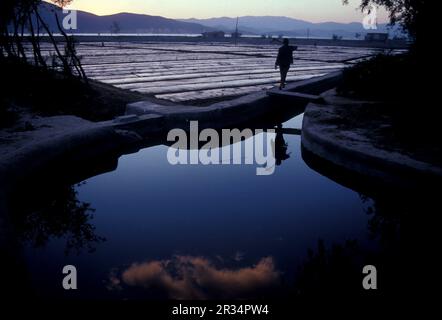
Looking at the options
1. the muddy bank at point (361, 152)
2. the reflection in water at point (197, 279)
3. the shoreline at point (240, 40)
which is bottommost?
the reflection in water at point (197, 279)

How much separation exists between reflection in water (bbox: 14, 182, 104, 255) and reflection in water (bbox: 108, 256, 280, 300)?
0.80 metres

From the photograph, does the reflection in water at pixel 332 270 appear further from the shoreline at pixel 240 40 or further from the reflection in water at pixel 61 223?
the shoreline at pixel 240 40

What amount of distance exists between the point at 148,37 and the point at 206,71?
3911 centimetres

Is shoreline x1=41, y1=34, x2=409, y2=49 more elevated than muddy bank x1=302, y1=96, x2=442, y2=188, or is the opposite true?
shoreline x1=41, y1=34, x2=409, y2=49

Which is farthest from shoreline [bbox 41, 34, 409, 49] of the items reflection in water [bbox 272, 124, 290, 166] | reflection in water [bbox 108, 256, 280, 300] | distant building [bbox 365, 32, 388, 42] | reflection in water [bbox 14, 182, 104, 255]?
reflection in water [bbox 108, 256, 280, 300]

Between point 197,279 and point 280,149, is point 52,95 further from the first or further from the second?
point 197,279

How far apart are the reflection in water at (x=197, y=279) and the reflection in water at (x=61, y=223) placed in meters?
0.80

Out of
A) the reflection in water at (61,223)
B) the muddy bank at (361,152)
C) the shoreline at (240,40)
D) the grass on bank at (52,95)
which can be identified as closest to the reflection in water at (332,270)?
the muddy bank at (361,152)

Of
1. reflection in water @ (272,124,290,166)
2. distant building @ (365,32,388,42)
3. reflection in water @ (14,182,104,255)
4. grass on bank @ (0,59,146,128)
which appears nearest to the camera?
reflection in water @ (14,182,104,255)

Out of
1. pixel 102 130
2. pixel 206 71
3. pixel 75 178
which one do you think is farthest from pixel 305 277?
pixel 206 71

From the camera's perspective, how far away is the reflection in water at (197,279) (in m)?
3.42

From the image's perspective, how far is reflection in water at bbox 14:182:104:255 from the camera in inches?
168

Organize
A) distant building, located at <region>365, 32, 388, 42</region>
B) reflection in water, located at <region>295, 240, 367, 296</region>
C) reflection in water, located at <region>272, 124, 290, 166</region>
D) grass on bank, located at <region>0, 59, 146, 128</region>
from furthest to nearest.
Result: distant building, located at <region>365, 32, 388, 42</region> → grass on bank, located at <region>0, 59, 146, 128</region> → reflection in water, located at <region>272, 124, 290, 166</region> → reflection in water, located at <region>295, 240, 367, 296</region>

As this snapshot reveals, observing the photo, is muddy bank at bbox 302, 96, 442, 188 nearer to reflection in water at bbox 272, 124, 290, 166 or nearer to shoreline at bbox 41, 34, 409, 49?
reflection in water at bbox 272, 124, 290, 166
